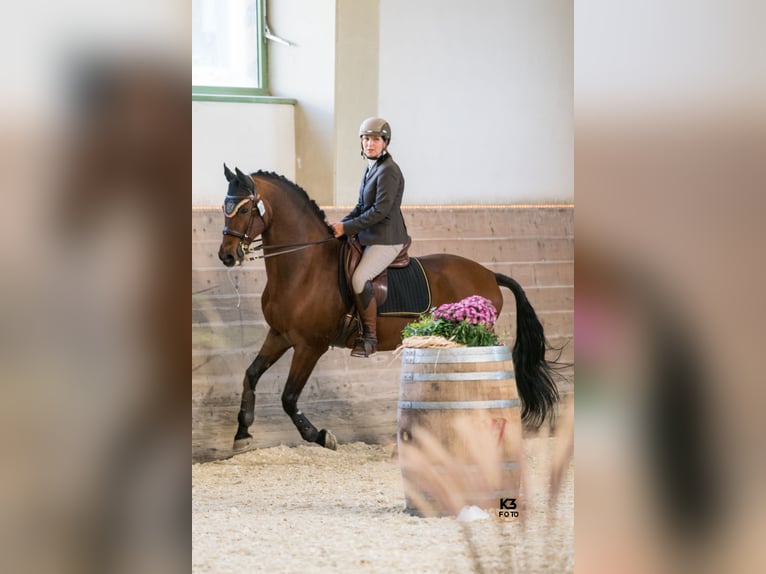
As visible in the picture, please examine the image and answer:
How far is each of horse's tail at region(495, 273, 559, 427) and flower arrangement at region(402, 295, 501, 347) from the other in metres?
0.37

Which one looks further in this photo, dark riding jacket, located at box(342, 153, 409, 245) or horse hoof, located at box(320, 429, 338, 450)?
horse hoof, located at box(320, 429, 338, 450)

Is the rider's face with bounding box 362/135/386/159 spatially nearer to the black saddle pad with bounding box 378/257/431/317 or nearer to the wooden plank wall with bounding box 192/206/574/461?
the wooden plank wall with bounding box 192/206/574/461

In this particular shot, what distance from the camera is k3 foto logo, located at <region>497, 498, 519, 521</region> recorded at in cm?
334

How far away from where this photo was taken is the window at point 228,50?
12.4 feet

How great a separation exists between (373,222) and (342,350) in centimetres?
61

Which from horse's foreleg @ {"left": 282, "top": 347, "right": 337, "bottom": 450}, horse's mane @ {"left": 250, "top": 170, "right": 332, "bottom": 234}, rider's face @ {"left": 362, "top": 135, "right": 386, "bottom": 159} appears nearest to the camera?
rider's face @ {"left": 362, "top": 135, "right": 386, "bottom": 159}

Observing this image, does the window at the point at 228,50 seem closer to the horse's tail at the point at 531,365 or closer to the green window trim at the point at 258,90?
the green window trim at the point at 258,90

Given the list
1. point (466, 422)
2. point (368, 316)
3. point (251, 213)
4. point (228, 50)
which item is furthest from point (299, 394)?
point (228, 50)

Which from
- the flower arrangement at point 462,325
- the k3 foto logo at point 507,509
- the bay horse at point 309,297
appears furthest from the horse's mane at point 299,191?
the k3 foto logo at point 507,509

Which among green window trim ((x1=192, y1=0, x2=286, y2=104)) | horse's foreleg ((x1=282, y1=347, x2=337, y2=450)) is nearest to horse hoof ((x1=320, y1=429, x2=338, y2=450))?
horse's foreleg ((x1=282, y1=347, x2=337, y2=450))

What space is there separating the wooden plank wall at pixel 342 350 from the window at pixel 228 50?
53 cm

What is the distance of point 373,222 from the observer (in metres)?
3.84

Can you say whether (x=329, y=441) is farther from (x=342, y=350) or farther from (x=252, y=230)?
(x=252, y=230)
